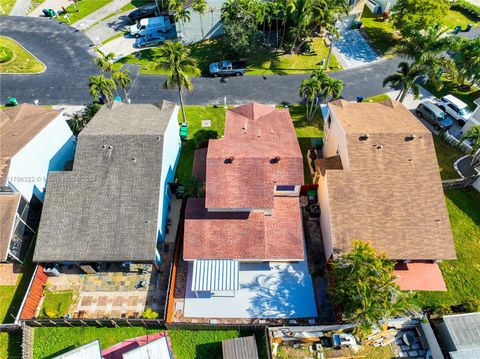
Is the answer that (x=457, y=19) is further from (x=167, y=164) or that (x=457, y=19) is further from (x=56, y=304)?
(x=56, y=304)

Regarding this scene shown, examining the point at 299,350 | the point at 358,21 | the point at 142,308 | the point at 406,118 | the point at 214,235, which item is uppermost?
the point at 358,21

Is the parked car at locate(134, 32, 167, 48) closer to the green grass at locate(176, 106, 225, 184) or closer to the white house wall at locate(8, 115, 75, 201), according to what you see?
the green grass at locate(176, 106, 225, 184)

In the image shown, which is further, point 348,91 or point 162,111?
point 348,91

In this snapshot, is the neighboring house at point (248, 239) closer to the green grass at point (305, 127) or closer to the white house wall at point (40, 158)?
the green grass at point (305, 127)

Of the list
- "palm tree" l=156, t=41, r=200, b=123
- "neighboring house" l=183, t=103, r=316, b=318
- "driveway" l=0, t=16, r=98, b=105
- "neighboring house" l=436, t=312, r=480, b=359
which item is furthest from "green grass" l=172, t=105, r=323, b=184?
"neighboring house" l=436, t=312, r=480, b=359

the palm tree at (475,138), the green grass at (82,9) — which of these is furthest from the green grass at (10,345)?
the green grass at (82,9)

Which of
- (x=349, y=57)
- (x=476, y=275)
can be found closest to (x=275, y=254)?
(x=476, y=275)

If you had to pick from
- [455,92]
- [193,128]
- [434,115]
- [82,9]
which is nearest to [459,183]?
[434,115]

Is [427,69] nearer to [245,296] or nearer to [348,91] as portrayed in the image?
[348,91]
